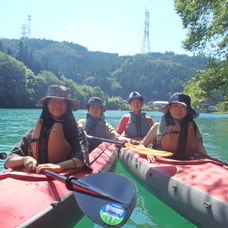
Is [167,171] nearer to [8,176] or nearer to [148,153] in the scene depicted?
[148,153]

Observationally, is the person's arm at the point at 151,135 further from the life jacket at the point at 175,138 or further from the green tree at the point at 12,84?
the green tree at the point at 12,84

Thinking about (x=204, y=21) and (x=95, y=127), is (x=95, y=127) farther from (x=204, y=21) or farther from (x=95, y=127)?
(x=204, y=21)

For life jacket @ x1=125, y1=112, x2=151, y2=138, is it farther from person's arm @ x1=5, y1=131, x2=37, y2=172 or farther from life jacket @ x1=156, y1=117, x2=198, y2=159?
person's arm @ x1=5, y1=131, x2=37, y2=172

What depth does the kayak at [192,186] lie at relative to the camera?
3.06 meters

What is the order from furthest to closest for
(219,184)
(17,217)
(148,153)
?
(148,153) → (219,184) → (17,217)

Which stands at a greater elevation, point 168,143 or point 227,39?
point 227,39

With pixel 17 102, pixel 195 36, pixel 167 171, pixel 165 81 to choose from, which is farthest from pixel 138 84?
pixel 167 171

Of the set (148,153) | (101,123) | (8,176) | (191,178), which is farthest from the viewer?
(101,123)

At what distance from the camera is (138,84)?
436 ft

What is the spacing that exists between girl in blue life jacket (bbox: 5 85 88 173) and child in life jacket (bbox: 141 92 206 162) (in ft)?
5.79

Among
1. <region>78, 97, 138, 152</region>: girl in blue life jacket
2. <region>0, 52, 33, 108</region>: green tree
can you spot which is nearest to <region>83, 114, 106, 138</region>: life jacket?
<region>78, 97, 138, 152</region>: girl in blue life jacket

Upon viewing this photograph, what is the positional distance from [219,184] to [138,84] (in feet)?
429

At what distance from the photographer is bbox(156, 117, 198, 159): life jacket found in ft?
15.9

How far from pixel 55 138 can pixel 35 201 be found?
1.00m
